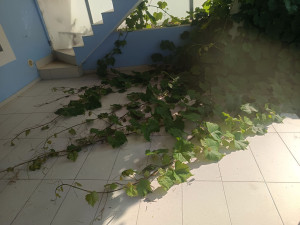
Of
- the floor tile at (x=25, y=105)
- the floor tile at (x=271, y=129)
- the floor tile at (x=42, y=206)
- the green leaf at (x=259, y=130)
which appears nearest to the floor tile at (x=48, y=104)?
the floor tile at (x=25, y=105)

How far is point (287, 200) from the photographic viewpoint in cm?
137

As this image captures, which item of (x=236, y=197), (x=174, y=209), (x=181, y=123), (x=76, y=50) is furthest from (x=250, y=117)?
(x=76, y=50)

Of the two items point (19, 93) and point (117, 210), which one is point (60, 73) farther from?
point (117, 210)

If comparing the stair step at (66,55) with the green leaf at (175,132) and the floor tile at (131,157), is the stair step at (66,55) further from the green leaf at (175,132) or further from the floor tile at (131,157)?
the green leaf at (175,132)

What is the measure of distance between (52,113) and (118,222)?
1.86m

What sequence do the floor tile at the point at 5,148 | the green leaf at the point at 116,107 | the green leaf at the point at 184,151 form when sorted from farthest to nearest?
the green leaf at the point at 116,107 → the floor tile at the point at 5,148 → the green leaf at the point at 184,151

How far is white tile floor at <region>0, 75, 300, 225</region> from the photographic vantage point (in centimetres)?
133

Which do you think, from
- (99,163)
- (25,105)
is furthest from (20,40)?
(99,163)

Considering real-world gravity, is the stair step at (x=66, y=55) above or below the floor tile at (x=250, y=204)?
above

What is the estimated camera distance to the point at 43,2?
147 inches

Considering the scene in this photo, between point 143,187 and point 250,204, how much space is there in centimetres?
72

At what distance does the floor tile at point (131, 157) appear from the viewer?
5.65 feet

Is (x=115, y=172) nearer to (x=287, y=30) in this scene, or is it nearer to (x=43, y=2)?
(x=287, y=30)

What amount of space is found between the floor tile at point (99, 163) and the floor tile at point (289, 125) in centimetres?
160
